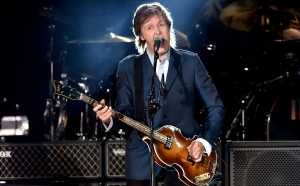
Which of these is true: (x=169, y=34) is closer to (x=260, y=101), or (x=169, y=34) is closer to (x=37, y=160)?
(x=37, y=160)

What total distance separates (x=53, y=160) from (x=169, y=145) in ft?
5.76

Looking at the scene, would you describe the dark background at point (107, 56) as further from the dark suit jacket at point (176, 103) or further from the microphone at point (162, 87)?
the microphone at point (162, 87)

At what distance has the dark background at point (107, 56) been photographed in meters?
6.70

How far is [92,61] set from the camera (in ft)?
29.3

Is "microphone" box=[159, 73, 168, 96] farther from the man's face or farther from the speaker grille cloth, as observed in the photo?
the speaker grille cloth

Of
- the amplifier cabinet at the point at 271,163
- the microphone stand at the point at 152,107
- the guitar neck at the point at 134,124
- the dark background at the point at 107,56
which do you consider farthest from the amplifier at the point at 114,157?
the dark background at the point at 107,56

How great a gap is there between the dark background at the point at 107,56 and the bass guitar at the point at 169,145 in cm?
Result: 276

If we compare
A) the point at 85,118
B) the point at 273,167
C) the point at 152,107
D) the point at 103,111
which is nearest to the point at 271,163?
the point at 273,167

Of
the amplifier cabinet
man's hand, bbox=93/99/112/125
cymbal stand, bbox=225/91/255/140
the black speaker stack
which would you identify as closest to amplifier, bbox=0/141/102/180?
the black speaker stack

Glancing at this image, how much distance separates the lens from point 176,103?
3.63 m

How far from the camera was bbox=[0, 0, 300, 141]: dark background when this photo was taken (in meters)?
6.70

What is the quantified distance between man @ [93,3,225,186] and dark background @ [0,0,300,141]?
2.73 m

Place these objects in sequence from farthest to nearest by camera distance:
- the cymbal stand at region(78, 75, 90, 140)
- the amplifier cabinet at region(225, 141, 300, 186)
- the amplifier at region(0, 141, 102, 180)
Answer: the cymbal stand at region(78, 75, 90, 140) < the amplifier at region(0, 141, 102, 180) < the amplifier cabinet at region(225, 141, 300, 186)

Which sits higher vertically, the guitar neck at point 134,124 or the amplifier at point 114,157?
the guitar neck at point 134,124
